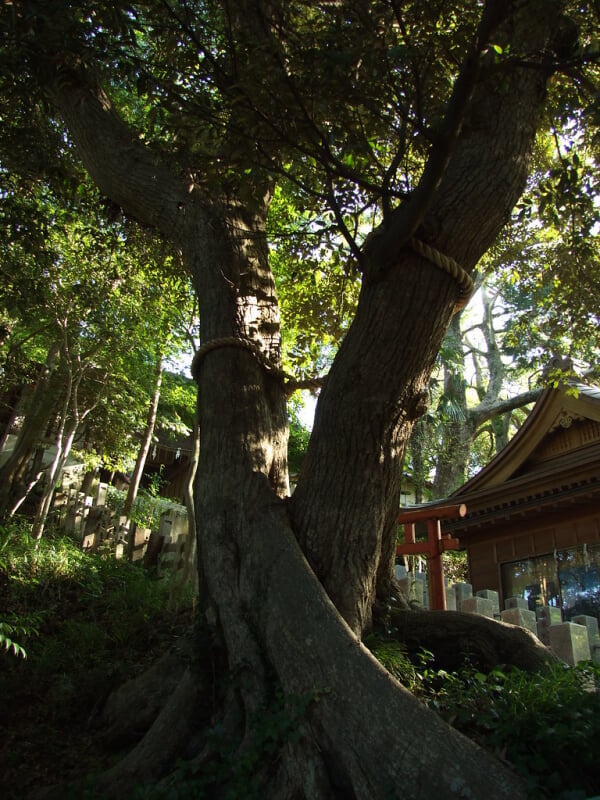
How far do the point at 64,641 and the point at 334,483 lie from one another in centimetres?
391

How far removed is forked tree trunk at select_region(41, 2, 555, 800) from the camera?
102 inches

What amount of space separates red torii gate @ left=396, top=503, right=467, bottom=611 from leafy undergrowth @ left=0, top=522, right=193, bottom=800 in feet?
8.89

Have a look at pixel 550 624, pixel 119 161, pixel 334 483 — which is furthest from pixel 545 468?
pixel 119 161

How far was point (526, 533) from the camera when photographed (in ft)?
33.6

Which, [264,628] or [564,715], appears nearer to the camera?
[564,715]

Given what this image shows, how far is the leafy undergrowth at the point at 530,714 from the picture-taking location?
8.09 feet

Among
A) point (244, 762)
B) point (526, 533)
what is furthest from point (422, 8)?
point (526, 533)

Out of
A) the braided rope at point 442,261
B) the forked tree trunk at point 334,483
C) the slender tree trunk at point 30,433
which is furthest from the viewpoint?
the slender tree trunk at point 30,433

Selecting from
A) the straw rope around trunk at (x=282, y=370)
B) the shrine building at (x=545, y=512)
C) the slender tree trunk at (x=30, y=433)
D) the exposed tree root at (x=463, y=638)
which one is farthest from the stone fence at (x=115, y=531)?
the exposed tree root at (x=463, y=638)

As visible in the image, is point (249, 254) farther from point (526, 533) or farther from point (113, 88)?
point (526, 533)

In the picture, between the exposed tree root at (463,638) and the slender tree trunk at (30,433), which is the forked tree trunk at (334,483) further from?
the slender tree trunk at (30,433)

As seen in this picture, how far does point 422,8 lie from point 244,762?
486 cm

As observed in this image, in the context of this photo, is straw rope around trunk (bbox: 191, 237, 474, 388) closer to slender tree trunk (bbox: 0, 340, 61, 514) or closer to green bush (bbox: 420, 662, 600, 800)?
green bush (bbox: 420, 662, 600, 800)

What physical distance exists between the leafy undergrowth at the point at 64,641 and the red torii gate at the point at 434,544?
2.71 meters
